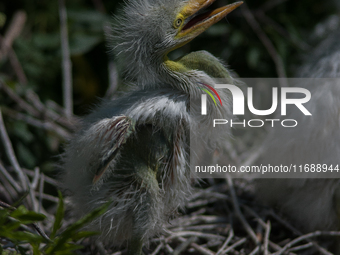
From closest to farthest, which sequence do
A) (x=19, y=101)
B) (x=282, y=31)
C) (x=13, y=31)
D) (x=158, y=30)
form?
(x=158, y=30) < (x=19, y=101) < (x=13, y=31) < (x=282, y=31)

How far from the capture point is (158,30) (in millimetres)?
852

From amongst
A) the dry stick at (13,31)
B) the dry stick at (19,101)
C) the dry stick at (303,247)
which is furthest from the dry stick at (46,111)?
the dry stick at (303,247)

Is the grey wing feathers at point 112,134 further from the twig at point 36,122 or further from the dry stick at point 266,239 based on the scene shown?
the twig at point 36,122

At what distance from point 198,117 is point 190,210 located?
556 mm

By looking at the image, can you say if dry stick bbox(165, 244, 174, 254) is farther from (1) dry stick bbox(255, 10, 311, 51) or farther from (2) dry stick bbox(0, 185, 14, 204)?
(1) dry stick bbox(255, 10, 311, 51)

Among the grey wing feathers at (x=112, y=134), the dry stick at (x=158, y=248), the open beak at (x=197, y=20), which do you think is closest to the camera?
the grey wing feathers at (x=112, y=134)

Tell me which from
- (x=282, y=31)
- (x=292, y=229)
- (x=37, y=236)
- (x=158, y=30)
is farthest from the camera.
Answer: (x=282, y=31)

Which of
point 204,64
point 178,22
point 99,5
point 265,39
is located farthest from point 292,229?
point 99,5

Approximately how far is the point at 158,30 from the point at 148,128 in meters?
0.24

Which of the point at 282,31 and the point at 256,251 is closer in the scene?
the point at 256,251

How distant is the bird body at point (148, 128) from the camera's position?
32.9 inches

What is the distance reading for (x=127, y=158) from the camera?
2.77ft

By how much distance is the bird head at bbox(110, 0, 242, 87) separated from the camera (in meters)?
0.86

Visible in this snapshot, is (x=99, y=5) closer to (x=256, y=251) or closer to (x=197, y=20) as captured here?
(x=197, y=20)
